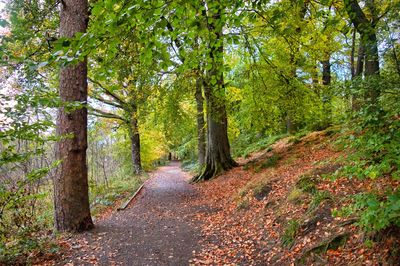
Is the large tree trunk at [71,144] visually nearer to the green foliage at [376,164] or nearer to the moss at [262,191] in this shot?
the moss at [262,191]

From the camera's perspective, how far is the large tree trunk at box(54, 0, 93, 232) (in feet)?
20.4

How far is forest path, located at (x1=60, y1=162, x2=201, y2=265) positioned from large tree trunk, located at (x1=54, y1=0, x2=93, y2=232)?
1.76ft

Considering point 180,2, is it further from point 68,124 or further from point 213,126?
point 213,126

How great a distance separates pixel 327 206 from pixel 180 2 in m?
3.79

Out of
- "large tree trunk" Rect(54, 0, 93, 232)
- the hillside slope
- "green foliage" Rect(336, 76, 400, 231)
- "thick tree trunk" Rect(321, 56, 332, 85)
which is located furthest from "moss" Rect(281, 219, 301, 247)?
"thick tree trunk" Rect(321, 56, 332, 85)

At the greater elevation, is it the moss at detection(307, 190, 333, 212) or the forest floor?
the moss at detection(307, 190, 333, 212)

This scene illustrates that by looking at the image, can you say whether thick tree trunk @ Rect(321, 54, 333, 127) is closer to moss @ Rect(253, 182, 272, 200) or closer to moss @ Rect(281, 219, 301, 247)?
moss @ Rect(253, 182, 272, 200)

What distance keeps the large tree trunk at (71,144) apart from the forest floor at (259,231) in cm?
54

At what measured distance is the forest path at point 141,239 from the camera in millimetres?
4984

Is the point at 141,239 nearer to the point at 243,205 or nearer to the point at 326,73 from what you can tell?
the point at 243,205

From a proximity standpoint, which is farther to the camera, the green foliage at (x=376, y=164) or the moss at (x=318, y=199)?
the moss at (x=318, y=199)

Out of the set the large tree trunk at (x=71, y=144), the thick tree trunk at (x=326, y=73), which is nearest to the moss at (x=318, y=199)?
the large tree trunk at (x=71, y=144)

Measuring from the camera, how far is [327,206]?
461 cm

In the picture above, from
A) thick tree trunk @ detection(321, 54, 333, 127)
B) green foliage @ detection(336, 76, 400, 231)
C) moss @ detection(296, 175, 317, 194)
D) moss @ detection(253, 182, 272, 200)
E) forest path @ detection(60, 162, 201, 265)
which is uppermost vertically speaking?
thick tree trunk @ detection(321, 54, 333, 127)
